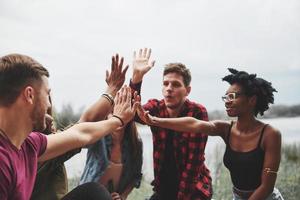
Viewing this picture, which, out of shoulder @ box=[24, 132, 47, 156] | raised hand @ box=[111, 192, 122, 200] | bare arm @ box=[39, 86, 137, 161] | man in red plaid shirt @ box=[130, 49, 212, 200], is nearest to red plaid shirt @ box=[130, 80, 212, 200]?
man in red plaid shirt @ box=[130, 49, 212, 200]

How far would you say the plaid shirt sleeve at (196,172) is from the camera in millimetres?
2344

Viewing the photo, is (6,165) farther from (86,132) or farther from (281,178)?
(281,178)

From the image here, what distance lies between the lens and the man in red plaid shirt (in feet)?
7.83

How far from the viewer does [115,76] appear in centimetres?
200

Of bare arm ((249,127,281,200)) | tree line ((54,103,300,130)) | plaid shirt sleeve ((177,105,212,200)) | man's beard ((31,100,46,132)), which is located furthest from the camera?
tree line ((54,103,300,130))

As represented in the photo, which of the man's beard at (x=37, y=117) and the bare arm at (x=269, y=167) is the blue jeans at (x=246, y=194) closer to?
the bare arm at (x=269, y=167)

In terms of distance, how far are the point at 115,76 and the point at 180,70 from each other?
59 cm

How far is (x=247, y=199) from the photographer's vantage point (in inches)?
86.7

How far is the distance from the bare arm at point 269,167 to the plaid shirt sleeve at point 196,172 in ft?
1.17

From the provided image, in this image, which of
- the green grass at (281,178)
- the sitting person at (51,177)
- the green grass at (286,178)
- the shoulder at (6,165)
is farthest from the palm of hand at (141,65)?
the green grass at (286,178)

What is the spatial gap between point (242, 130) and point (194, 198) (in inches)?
19.4

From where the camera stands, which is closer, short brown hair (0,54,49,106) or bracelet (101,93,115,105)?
short brown hair (0,54,49,106)

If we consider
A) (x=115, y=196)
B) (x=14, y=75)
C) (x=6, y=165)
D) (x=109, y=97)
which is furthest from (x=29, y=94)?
(x=115, y=196)

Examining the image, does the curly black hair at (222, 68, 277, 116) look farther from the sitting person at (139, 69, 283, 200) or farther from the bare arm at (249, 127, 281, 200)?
the bare arm at (249, 127, 281, 200)
